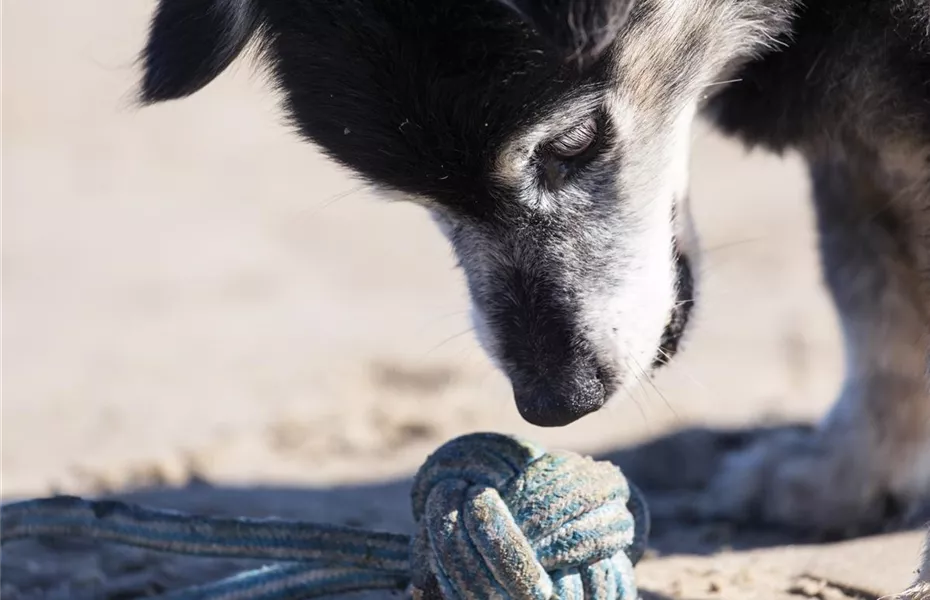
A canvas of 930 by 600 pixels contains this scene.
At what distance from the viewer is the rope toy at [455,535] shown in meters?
1.65

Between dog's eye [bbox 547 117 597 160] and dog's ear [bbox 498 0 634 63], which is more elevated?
dog's ear [bbox 498 0 634 63]

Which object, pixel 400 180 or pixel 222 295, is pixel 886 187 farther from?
pixel 222 295

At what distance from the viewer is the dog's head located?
6.07 feet

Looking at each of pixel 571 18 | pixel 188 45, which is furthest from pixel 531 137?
pixel 188 45

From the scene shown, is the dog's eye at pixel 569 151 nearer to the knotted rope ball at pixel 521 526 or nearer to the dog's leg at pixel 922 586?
the knotted rope ball at pixel 521 526

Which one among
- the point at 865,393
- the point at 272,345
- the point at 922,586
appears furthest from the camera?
the point at 272,345

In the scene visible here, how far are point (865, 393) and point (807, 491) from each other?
0.25 m

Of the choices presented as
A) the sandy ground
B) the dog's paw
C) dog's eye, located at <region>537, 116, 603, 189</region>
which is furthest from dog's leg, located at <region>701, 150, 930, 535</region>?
dog's eye, located at <region>537, 116, 603, 189</region>

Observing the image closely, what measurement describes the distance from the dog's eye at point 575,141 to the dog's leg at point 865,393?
2.65 feet

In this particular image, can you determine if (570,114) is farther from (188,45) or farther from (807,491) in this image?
(807,491)

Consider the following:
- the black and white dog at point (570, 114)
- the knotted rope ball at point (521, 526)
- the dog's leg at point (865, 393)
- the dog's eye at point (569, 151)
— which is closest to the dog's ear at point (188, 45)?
the black and white dog at point (570, 114)

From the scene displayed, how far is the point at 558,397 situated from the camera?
1.92 m

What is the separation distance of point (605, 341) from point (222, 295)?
2756mm

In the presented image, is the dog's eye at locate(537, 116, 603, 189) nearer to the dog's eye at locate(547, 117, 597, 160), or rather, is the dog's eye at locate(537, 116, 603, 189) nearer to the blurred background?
the dog's eye at locate(547, 117, 597, 160)
